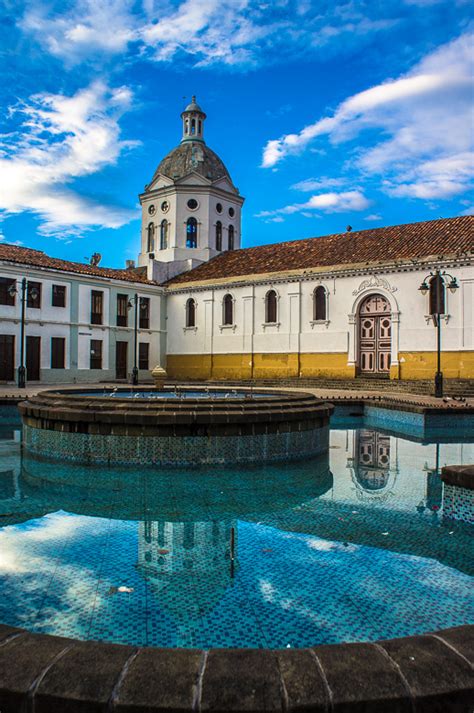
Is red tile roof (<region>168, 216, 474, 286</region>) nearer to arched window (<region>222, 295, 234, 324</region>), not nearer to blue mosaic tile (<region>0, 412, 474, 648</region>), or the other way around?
arched window (<region>222, 295, 234, 324</region>)

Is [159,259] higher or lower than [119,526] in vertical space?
higher

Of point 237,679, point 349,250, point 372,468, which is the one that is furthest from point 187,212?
point 237,679

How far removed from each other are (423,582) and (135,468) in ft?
17.8

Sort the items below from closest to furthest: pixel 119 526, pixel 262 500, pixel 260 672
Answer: pixel 260 672 → pixel 119 526 → pixel 262 500

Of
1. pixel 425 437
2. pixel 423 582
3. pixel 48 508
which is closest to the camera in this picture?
pixel 423 582

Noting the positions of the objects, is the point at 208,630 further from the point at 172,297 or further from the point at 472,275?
the point at 172,297

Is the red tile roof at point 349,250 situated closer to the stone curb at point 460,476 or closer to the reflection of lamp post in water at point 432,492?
the reflection of lamp post in water at point 432,492

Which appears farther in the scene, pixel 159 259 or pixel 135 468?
pixel 159 259

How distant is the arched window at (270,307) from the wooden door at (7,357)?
13600 mm

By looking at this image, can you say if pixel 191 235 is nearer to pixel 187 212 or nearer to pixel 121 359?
pixel 187 212

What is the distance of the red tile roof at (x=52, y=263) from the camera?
2772cm

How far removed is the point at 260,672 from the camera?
231 cm

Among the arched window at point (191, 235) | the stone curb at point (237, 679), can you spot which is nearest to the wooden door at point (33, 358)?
the arched window at point (191, 235)

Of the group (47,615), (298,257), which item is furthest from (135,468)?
(298,257)
